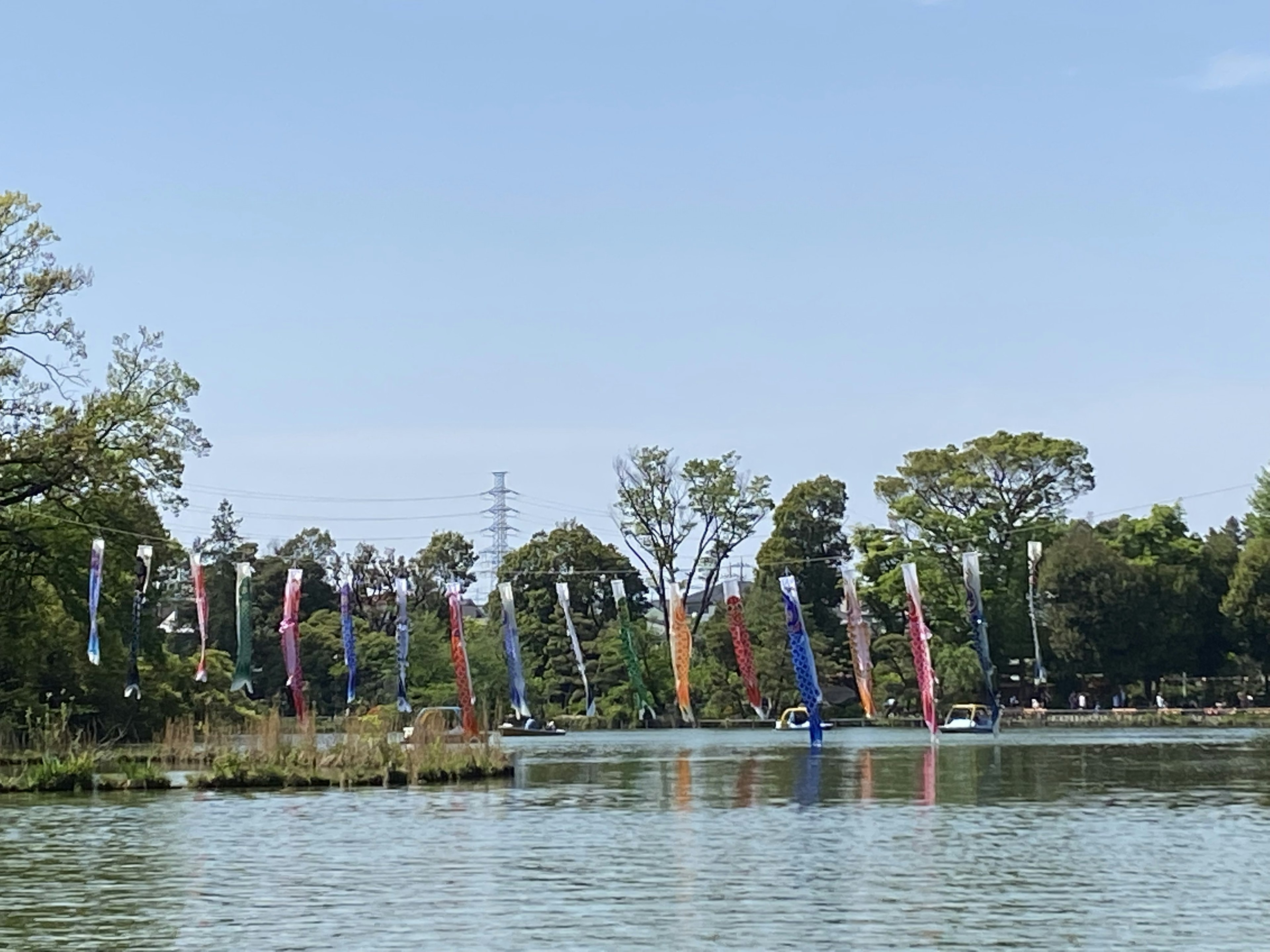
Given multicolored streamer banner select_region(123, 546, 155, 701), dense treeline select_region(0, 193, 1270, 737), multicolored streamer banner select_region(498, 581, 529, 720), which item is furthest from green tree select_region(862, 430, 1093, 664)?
multicolored streamer banner select_region(123, 546, 155, 701)

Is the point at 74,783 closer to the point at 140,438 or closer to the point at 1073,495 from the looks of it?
the point at 140,438

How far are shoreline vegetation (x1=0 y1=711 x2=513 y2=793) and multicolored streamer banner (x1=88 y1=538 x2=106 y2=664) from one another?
1059cm

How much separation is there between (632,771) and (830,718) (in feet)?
167

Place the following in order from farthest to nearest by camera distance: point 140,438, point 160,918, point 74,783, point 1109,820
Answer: point 140,438, point 74,783, point 1109,820, point 160,918

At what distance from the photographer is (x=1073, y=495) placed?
9356cm

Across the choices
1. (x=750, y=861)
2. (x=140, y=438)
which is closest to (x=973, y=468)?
(x=140, y=438)

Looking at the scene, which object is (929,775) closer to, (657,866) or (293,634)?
(657,866)

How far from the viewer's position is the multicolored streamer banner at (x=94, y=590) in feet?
169

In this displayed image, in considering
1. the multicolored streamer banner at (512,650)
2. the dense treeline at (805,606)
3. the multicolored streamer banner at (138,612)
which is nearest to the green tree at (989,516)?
the dense treeline at (805,606)

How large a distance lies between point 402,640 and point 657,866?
153 feet

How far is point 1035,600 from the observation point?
88.6 metres

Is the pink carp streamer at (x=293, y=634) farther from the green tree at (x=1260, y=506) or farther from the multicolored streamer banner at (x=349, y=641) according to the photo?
the green tree at (x=1260, y=506)

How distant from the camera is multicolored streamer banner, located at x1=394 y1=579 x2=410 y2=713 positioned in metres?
65.1

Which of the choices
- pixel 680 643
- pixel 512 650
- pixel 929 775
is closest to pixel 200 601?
pixel 512 650
